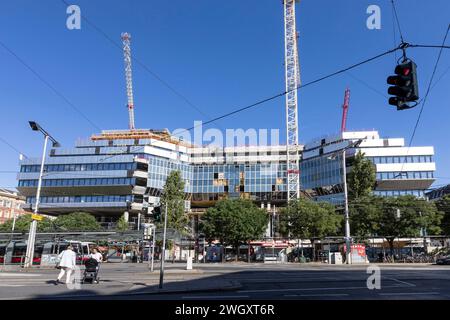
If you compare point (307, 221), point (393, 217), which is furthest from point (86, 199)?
point (393, 217)

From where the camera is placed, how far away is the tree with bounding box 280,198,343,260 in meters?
57.6

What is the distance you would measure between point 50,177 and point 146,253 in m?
48.9

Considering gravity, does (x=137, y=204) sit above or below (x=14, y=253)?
above

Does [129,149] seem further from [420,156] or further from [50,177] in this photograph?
[420,156]

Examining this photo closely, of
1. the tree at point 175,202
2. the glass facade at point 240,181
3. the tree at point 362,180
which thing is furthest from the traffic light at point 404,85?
the glass facade at point 240,181

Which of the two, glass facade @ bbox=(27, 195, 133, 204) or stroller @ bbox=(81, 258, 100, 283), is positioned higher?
glass facade @ bbox=(27, 195, 133, 204)

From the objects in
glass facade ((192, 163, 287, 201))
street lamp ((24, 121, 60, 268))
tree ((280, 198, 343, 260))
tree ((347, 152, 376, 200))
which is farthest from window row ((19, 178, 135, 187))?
street lamp ((24, 121, 60, 268))

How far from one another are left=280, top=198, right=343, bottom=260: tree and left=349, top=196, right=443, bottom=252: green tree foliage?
4.04 meters

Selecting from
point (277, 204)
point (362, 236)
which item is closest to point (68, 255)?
point (362, 236)

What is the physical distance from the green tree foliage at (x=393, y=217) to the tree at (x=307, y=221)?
13.3 ft

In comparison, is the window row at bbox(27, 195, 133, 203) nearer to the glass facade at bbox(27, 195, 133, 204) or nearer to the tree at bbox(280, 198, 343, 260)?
the glass facade at bbox(27, 195, 133, 204)

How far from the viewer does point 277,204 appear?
361 ft

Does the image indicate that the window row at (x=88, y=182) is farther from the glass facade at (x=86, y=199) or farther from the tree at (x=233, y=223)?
the tree at (x=233, y=223)
